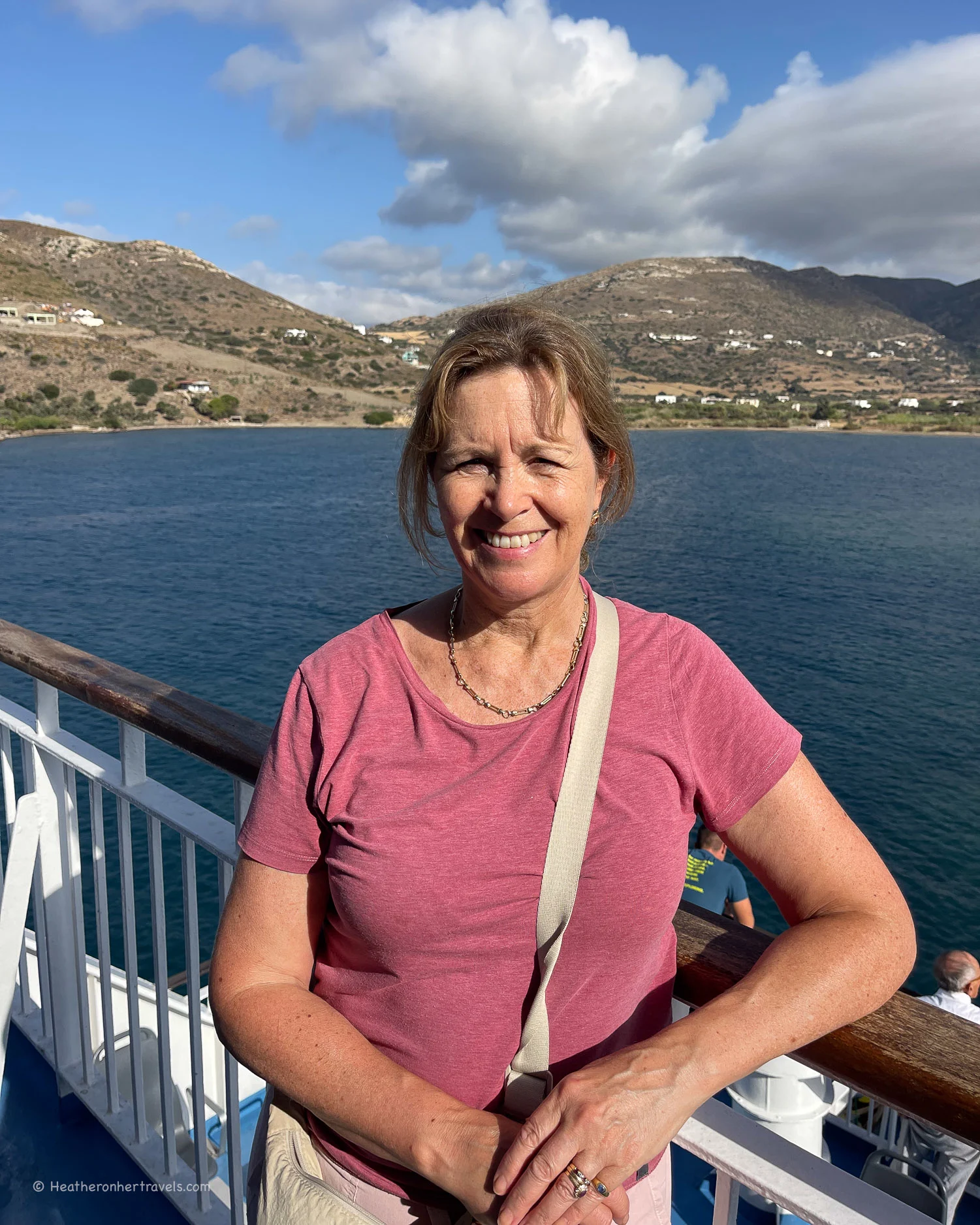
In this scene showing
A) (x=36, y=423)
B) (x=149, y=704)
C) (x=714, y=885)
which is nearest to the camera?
(x=149, y=704)

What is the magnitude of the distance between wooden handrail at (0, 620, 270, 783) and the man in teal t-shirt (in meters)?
2.68

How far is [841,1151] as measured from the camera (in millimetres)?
3311

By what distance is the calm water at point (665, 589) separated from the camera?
1066 centimetres

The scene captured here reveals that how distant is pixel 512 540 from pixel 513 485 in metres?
0.06

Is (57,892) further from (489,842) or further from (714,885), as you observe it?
(714,885)

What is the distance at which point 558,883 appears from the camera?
0.82 metres

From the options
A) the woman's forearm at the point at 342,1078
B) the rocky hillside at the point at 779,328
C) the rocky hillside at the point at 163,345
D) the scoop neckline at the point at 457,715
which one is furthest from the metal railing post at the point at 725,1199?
the rocky hillside at the point at 779,328

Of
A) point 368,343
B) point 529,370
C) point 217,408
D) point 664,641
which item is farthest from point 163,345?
point 664,641

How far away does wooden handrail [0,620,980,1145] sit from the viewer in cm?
70

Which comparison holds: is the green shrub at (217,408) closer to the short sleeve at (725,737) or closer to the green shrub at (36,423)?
the green shrub at (36,423)

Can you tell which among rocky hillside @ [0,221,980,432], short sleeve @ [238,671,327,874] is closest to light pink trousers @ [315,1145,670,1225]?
short sleeve @ [238,671,327,874]

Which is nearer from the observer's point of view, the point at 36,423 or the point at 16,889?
the point at 16,889

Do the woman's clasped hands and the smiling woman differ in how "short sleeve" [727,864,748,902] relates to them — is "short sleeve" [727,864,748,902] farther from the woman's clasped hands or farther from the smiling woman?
the woman's clasped hands

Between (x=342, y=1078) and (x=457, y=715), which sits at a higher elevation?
(x=457, y=715)
